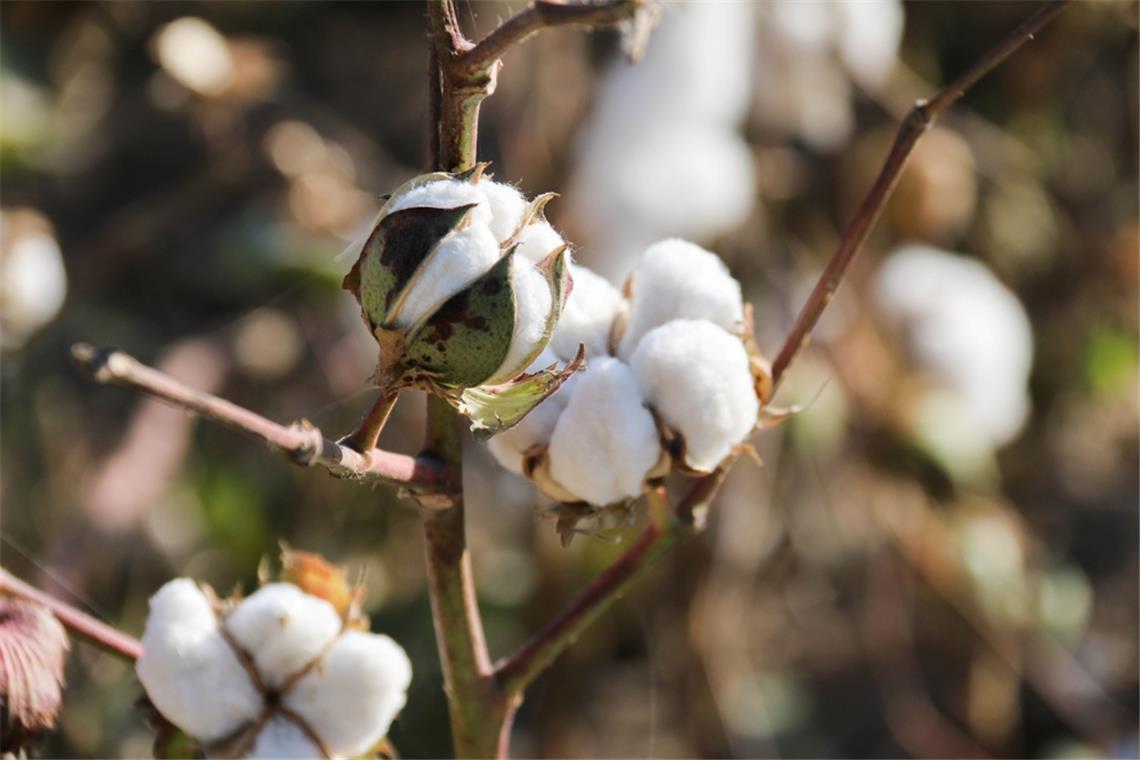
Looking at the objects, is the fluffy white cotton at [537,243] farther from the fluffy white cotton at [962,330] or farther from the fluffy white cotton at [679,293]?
the fluffy white cotton at [962,330]

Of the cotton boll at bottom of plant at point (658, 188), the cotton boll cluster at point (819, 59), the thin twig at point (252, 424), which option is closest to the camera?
the thin twig at point (252, 424)

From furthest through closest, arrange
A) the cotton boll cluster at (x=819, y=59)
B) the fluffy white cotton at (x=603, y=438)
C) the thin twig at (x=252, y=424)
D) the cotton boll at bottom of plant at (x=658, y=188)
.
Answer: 1. the cotton boll cluster at (x=819, y=59)
2. the cotton boll at bottom of plant at (x=658, y=188)
3. the fluffy white cotton at (x=603, y=438)
4. the thin twig at (x=252, y=424)

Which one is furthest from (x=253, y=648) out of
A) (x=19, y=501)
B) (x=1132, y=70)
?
(x=1132, y=70)

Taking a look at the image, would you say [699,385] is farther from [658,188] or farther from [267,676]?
[658,188]

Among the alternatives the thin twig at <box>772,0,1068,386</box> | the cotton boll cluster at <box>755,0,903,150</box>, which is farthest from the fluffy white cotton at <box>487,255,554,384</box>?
the cotton boll cluster at <box>755,0,903,150</box>

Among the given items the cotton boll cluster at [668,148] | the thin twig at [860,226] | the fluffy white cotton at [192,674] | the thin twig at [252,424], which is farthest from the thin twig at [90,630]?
the cotton boll cluster at [668,148]

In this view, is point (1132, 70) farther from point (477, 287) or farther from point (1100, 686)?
point (477, 287)
